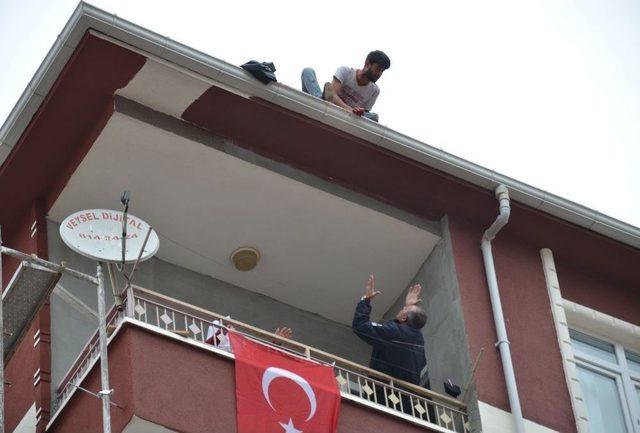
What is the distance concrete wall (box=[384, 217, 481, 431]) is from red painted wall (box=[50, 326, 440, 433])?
11.9 ft

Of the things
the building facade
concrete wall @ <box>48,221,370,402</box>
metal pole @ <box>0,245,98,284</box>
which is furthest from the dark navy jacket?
metal pole @ <box>0,245,98,284</box>

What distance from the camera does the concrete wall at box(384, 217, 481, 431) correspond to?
18.6 m

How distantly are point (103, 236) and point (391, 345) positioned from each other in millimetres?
3747

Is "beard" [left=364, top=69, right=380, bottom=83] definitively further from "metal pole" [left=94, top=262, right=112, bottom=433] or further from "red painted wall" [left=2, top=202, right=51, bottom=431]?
"metal pole" [left=94, top=262, right=112, bottom=433]

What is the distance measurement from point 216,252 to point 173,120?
2.04 m

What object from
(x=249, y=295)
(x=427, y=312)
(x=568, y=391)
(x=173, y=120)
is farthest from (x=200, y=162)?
(x=568, y=391)

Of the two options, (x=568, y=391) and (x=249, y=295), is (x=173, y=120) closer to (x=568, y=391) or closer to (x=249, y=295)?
(x=249, y=295)

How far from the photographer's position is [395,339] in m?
17.9

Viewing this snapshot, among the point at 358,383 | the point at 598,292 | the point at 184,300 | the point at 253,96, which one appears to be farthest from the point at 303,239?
the point at 598,292

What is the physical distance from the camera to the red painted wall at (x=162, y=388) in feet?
50.3

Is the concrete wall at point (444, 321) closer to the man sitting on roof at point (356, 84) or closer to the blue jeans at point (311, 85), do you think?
the blue jeans at point (311, 85)

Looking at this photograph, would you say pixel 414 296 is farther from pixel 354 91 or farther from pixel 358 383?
pixel 354 91

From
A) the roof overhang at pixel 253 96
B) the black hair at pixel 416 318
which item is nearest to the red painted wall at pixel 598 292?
the roof overhang at pixel 253 96

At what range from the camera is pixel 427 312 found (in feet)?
64.6
